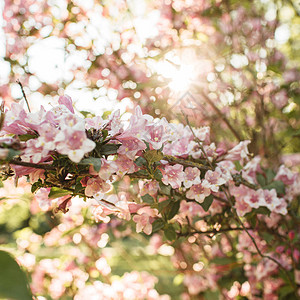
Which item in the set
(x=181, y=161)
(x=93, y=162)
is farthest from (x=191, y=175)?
(x=93, y=162)

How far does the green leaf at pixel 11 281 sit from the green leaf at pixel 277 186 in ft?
2.46

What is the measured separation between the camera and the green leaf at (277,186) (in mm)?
909

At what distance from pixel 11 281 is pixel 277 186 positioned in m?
0.80

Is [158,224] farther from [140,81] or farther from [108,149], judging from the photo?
[140,81]

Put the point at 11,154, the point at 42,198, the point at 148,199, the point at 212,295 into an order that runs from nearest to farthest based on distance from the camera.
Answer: the point at 11,154 → the point at 42,198 → the point at 148,199 → the point at 212,295

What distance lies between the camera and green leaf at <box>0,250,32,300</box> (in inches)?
12.1

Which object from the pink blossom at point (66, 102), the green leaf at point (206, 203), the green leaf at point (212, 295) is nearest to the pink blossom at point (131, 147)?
the pink blossom at point (66, 102)

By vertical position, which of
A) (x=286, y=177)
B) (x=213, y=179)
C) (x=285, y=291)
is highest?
(x=213, y=179)

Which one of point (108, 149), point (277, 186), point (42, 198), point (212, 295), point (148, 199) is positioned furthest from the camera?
point (212, 295)

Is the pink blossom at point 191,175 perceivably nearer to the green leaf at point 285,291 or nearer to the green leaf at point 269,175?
the green leaf at point 269,175

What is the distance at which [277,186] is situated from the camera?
92cm

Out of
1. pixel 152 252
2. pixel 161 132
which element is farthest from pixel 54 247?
pixel 161 132

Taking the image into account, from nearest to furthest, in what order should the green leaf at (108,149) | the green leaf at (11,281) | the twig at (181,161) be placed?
the green leaf at (11,281), the green leaf at (108,149), the twig at (181,161)

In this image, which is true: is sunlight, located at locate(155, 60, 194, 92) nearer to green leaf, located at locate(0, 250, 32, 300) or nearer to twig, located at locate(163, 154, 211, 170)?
twig, located at locate(163, 154, 211, 170)
